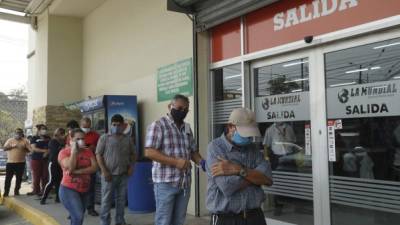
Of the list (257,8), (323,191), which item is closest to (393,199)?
(323,191)

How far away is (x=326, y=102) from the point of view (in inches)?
228

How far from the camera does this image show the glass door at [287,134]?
616 centimetres

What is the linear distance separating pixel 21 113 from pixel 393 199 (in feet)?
146

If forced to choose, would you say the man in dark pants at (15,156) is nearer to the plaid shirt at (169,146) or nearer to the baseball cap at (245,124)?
the plaid shirt at (169,146)

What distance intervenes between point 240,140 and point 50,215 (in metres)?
6.48

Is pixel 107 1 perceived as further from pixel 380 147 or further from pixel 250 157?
pixel 250 157

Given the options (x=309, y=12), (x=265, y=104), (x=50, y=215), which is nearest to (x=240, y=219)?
(x=309, y=12)

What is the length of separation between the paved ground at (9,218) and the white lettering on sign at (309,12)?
6.13 meters

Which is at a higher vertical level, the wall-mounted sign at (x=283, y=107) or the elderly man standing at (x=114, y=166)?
the wall-mounted sign at (x=283, y=107)

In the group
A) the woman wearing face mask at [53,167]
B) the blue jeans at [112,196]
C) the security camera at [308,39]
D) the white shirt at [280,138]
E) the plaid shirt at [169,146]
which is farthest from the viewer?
the woman wearing face mask at [53,167]

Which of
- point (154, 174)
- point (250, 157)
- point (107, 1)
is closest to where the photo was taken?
point (250, 157)

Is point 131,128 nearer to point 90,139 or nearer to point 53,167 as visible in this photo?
point 90,139

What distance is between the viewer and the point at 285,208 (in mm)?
6566

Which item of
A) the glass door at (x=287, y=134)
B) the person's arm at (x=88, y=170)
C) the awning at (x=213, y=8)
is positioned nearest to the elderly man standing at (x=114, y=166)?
the person's arm at (x=88, y=170)
